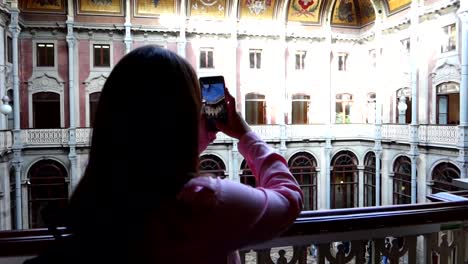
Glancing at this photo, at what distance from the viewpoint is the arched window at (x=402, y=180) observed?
15852 mm

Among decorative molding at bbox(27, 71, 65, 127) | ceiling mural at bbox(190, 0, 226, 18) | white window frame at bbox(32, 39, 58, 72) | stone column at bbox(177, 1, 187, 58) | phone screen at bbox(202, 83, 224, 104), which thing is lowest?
phone screen at bbox(202, 83, 224, 104)

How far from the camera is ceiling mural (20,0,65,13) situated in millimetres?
15562

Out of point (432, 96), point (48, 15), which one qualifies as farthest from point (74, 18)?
point (432, 96)

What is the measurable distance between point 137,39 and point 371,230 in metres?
16.0

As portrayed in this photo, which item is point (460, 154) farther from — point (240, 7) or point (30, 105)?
point (30, 105)

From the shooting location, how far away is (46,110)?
1614 cm

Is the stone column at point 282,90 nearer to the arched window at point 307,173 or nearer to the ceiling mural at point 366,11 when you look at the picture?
the arched window at point 307,173

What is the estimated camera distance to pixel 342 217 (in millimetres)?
1805

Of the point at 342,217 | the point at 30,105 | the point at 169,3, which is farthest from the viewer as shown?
the point at 169,3

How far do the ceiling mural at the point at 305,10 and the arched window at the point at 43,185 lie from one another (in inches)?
446

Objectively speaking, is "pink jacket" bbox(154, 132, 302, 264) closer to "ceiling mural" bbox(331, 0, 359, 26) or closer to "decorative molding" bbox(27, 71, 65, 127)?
"decorative molding" bbox(27, 71, 65, 127)

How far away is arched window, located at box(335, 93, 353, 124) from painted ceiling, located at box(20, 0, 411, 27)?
3.19 meters

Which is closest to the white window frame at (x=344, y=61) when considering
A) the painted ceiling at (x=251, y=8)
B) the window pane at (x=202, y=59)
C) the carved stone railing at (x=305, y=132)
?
the painted ceiling at (x=251, y=8)

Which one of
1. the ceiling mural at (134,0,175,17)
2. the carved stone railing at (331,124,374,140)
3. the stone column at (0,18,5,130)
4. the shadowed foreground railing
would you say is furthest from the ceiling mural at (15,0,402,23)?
the shadowed foreground railing
